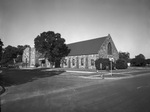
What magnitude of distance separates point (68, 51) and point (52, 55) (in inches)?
323

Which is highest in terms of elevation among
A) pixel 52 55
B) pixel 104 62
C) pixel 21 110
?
pixel 52 55

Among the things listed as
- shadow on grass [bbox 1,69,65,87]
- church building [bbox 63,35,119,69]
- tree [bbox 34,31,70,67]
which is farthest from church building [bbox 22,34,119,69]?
shadow on grass [bbox 1,69,65,87]

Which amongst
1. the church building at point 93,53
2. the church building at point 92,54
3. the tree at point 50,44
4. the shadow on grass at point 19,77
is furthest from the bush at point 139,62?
the shadow on grass at point 19,77

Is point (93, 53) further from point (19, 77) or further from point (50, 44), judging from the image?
point (19, 77)

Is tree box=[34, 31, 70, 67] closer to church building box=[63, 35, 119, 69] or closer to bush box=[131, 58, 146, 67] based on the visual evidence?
church building box=[63, 35, 119, 69]

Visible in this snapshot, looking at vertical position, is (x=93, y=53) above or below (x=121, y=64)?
above

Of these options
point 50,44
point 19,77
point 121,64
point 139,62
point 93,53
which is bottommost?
point 19,77

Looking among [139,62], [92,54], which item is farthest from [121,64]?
[139,62]

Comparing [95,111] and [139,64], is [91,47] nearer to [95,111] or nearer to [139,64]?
[139,64]

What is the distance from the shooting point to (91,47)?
38344 millimetres

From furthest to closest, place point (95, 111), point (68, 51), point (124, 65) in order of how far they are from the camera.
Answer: point (68, 51) < point (124, 65) < point (95, 111)

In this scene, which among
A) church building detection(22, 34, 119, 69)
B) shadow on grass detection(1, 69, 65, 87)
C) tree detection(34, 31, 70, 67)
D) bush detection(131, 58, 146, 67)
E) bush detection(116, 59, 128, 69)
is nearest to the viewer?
shadow on grass detection(1, 69, 65, 87)

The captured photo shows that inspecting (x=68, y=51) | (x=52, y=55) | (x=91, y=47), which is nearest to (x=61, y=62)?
(x=68, y=51)

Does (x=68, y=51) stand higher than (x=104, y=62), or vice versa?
(x=68, y=51)
